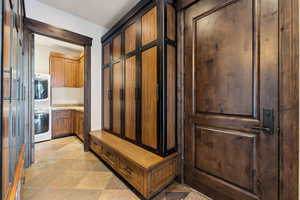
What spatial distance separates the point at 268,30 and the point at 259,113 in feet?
2.35

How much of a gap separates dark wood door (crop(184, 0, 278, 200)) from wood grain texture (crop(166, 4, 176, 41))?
160 millimetres

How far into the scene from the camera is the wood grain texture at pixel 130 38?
225cm

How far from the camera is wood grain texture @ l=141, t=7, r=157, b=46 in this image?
1861 millimetres

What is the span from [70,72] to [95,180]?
141 inches

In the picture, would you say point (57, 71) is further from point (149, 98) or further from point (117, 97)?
point (149, 98)

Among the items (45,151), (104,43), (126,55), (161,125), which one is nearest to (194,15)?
(126,55)

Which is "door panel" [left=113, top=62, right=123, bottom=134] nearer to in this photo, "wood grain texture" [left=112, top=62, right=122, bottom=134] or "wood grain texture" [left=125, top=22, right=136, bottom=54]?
"wood grain texture" [left=112, top=62, right=122, bottom=134]

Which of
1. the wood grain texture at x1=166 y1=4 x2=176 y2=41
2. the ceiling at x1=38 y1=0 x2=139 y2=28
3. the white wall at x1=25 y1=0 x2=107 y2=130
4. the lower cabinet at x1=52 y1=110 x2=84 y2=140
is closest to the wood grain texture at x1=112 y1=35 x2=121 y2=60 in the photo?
the ceiling at x1=38 y1=0 x2=139 y2=28

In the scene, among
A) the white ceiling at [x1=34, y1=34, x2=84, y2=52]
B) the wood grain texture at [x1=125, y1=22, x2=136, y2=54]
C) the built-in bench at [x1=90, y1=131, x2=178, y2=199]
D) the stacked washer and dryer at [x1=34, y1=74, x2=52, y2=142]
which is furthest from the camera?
the white ceiling at [x1=34, y1=34, x2=84, y2=52]

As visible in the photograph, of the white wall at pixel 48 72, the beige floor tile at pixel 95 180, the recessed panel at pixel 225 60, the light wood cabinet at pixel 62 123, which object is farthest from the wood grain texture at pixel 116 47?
the white wall at pixel 48 72

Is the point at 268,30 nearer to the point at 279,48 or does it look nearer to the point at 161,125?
the point at 279,48

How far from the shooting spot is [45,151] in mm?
2961

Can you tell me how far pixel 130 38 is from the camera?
2.33m

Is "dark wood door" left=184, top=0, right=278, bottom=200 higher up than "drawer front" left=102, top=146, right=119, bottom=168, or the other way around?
"dark wood door" left=184, top=0, right=278, bottom=200
